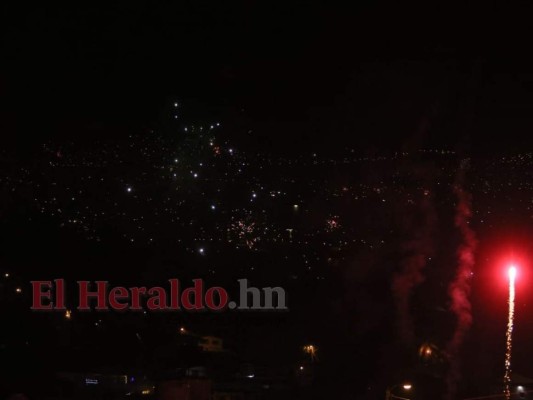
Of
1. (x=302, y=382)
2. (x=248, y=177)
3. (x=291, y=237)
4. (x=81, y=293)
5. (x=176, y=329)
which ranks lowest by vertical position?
(x=302, y=382)

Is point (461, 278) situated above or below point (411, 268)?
below

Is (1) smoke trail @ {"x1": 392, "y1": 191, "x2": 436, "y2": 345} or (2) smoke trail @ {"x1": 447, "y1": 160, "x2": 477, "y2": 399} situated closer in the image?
(2) smoke trail @ {"x1": 447, "y1": 160, "x2": 477, "y2": 399}

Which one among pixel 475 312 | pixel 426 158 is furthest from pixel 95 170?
pixel 475 312

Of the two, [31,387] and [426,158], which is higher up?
[426,158]

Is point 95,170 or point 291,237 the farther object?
point 291,237

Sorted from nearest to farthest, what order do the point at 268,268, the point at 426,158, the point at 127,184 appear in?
the point at 426,158 < the point at 127,184 < the point at 268,268

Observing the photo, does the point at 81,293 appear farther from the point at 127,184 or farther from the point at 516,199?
the point at 516,199

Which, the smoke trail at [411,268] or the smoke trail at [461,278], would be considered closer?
the smoke trail at [461,278]

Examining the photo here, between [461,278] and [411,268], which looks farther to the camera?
[411,268]
